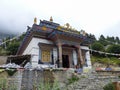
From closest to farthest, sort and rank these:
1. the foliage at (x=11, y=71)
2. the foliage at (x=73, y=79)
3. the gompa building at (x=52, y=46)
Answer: the foliage at (x=11, y=71) → the foliage at (x=73, y=79) → the gompa building at (x=52, y=46)

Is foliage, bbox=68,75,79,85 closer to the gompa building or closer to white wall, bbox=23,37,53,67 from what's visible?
the gompa building

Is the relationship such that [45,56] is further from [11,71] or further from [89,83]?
[89,83]

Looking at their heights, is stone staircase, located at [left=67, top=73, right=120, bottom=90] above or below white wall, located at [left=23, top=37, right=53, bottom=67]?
below

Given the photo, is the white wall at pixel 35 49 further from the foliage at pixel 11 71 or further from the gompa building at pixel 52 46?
the foliage at pixel 11 71

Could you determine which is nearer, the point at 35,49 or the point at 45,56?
the point at 35,49

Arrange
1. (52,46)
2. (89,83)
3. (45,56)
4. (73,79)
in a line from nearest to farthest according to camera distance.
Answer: (89,83)
(73,79)
(45,56)
(52,46)

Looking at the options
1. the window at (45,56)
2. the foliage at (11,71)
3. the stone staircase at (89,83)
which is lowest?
the stone staircase at (89,83)

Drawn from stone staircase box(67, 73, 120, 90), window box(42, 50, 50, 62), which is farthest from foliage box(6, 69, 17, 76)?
window box(42, 50, 50, 62)

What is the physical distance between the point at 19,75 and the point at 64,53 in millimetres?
7519

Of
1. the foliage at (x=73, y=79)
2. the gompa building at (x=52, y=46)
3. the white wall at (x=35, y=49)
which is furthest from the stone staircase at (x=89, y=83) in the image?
the white wall at (x=35, y=49)

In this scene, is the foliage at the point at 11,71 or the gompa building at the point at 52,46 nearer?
the foliage at the point at 11,71

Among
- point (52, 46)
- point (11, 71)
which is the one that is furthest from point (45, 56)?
point (11, 71)

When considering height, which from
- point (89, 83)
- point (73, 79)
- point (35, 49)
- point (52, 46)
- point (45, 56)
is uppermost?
point (52, 46)

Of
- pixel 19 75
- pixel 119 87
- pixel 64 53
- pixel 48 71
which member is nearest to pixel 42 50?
pixel 64 53
